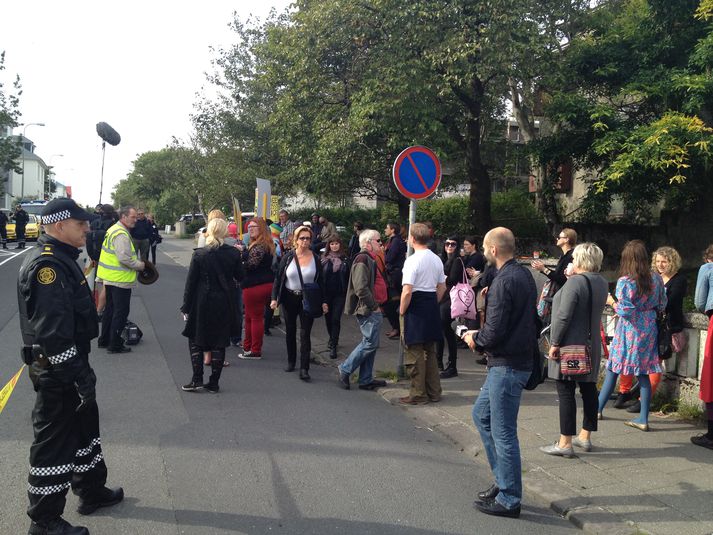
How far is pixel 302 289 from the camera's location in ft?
25.6

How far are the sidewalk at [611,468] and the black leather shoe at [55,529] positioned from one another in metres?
2.98

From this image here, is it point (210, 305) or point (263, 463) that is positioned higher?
point (210, 305)

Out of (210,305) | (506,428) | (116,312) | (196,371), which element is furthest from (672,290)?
(116,312)

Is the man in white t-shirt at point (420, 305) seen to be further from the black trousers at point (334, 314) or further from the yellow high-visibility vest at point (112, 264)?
the yellow high-visibility vest at point (112, 264)

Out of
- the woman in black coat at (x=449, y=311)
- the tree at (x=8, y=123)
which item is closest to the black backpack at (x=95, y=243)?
the woman in black coat at (x=449, y=311)

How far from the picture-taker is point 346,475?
4820 mm

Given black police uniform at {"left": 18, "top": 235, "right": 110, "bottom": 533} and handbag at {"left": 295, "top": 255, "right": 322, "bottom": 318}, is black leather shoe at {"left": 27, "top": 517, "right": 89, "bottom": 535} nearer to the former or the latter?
black police uniform at {"left": 18, "top": 235, "right": 110, "bottom": 533}

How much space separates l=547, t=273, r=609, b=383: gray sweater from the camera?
5086 mm

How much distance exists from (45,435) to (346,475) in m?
2.10

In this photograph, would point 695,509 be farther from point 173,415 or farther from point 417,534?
point 173,415

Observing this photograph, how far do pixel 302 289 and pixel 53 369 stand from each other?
4267 mm

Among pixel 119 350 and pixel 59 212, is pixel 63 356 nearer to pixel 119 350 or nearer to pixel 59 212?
pixel 59 212

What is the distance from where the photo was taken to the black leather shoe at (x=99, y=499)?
405 cm

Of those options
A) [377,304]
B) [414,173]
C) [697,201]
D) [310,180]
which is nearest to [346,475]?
[377,304]
